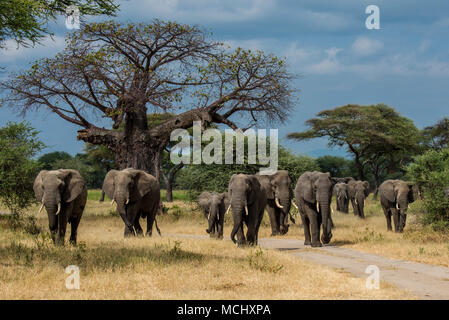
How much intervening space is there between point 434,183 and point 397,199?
3.47m

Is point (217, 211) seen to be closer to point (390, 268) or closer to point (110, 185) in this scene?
point (110, 185)

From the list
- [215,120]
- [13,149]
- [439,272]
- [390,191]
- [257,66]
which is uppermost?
[257,66]

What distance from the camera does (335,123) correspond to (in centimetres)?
4931

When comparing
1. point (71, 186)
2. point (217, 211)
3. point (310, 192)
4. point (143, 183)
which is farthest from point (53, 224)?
point (310, 192)

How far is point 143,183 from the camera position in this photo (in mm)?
16797

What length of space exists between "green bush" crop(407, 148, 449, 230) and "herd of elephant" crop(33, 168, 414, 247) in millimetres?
2506

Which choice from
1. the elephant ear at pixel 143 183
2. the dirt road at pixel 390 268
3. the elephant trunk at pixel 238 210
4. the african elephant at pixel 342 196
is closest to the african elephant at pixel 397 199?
the dirt road at pixel 390 268

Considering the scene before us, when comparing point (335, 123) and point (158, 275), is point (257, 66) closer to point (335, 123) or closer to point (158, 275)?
point (158, 275)

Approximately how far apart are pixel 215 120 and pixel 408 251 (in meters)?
15.8

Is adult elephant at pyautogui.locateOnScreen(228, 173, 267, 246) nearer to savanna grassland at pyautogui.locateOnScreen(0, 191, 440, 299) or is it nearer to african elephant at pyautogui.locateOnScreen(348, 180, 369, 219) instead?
savanna grassland at pyautogui.locateOnScreen(0, 191, 440, 299)

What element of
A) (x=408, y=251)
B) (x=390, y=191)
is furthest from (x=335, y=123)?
(x=408, y=251)

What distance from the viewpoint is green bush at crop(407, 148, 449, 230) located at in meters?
16.5

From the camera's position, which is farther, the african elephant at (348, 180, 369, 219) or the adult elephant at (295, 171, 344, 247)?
the african elephant at (348, 180, 369, 219)

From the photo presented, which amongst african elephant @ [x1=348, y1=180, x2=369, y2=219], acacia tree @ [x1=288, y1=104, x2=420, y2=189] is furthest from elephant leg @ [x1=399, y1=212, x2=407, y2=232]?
acacia tree @ [x1=288, y1=104, x2=420, y2=189]
